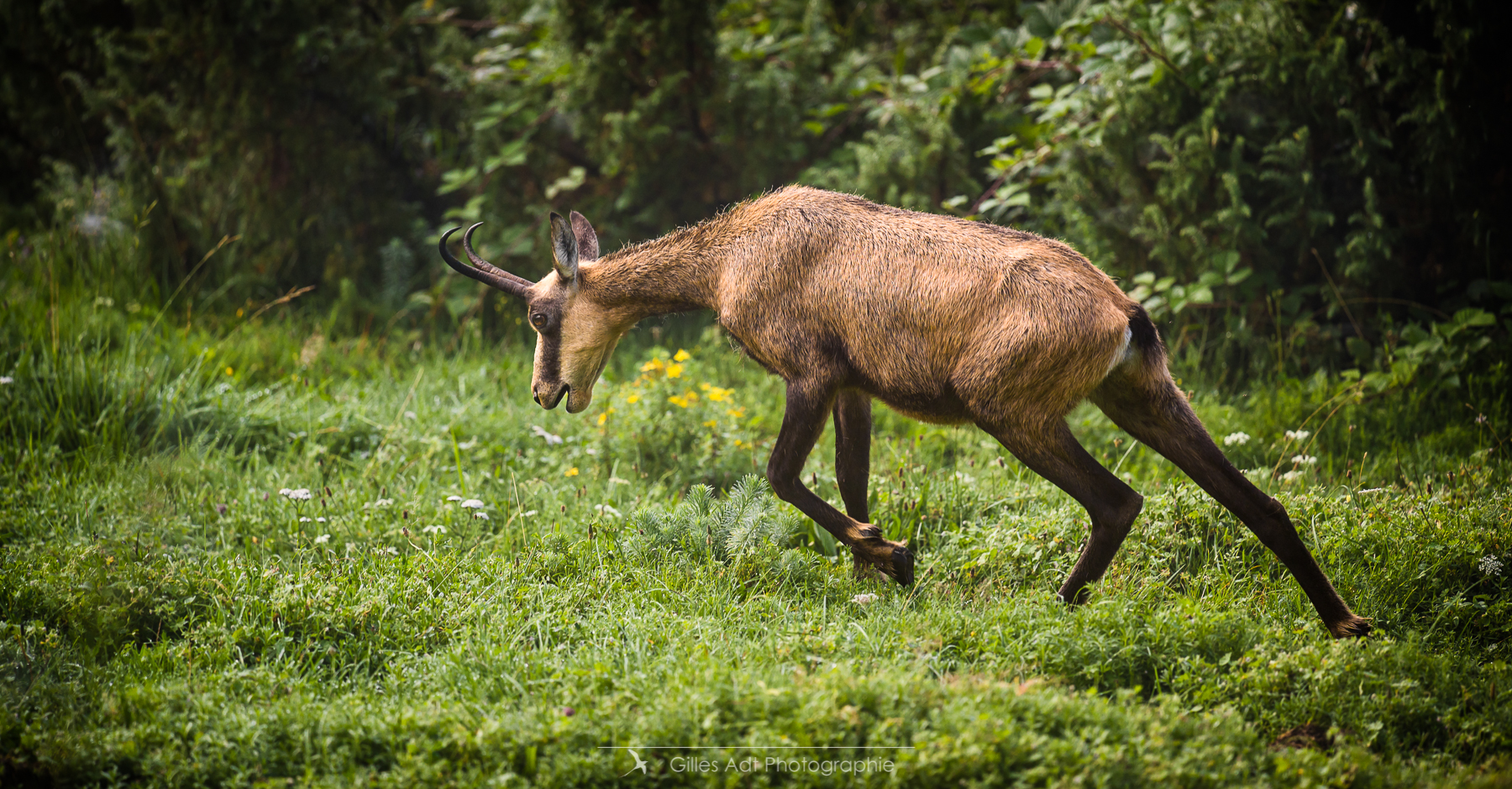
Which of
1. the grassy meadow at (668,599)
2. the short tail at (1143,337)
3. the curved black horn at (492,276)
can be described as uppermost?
the short tail at (1143,337)

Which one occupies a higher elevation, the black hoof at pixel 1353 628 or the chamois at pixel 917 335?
the chamois at pixel 917 335

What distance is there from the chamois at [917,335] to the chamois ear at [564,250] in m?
0.01

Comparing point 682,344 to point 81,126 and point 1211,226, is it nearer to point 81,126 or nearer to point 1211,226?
point 1211,226

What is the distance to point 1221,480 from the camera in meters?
3.79

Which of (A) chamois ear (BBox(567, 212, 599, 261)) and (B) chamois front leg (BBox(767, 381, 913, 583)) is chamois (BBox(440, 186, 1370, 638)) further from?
(A) chamois ear (BBox(567, 212, 599, 261))

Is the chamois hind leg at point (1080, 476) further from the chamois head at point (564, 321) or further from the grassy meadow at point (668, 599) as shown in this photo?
the chamois head at point (564, 321)

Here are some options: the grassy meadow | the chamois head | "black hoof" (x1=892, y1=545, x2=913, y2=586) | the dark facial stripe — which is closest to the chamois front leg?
"black hoof" (x1=892, y1=545, x2=913, y2=586)

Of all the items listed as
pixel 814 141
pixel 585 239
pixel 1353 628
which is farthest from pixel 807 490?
pixel 814 141

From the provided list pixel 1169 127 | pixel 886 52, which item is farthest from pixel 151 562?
pixel 886 52

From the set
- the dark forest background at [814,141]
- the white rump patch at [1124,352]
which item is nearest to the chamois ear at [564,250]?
the white rump patch at [1124,352]

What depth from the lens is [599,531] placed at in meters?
4.76

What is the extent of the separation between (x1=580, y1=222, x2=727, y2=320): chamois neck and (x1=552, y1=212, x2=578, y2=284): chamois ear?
96 millimetres

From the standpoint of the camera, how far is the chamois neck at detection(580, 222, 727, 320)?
179 inches

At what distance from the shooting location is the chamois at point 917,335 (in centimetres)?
374
